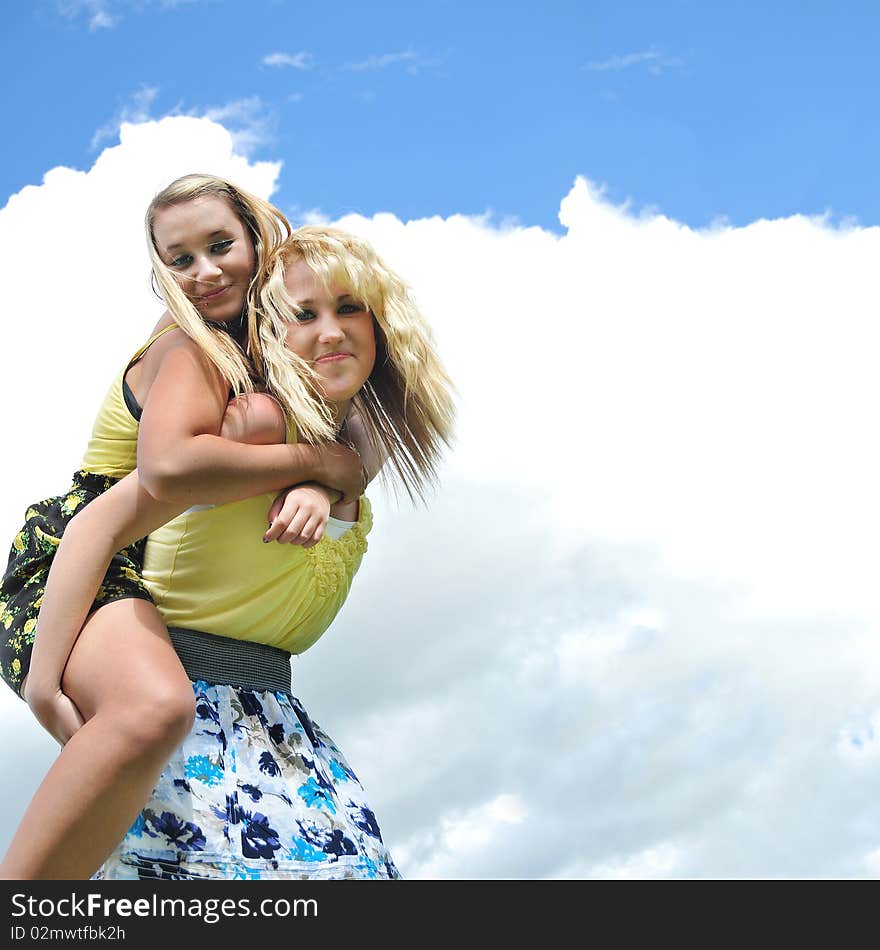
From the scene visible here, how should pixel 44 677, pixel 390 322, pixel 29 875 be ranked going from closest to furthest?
pixel 29 875
pixel 44 677
pixel 390 322

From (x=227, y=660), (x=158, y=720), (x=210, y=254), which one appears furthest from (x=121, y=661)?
(x=210, y=254)

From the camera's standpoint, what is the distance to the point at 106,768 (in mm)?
2826

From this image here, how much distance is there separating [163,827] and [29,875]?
33cm

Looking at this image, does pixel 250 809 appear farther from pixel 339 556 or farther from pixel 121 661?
pixel 339 556

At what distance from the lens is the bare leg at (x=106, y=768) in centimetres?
283

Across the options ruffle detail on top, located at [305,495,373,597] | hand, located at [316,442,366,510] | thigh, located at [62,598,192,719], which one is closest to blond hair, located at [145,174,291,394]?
hand, located at [316,442,366,510]

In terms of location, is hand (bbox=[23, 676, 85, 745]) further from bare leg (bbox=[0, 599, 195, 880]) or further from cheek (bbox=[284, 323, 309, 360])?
cheek (bbox=[284, 323, 309, 360])

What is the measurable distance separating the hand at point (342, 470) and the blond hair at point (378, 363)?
0.05m

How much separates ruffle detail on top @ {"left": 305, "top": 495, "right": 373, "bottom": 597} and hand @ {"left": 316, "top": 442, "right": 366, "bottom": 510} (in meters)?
0.13

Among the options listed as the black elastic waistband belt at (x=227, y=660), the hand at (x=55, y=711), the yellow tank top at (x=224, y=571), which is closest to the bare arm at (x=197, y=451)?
the yellow tank top at (x=224, y=571)

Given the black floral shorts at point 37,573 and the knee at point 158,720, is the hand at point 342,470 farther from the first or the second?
the knee at point 158,720

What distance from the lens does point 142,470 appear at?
3.00 m
